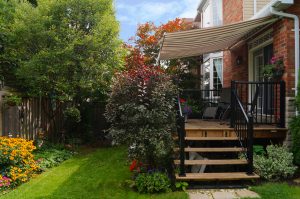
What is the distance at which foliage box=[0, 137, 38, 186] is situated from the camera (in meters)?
6.43

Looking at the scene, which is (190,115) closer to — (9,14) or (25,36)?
(25,36)

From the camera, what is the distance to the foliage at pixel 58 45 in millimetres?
9094

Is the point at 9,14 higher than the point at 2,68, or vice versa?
the point at 9,14

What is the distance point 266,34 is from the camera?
321 inches

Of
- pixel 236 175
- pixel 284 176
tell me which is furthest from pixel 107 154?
pixel 284 176

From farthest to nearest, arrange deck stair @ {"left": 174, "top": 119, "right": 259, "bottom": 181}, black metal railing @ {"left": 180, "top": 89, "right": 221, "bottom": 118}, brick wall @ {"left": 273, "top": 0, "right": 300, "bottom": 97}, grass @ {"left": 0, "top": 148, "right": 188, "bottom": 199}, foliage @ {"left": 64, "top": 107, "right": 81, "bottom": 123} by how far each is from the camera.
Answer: black metal railing @ {"left": 180, "top": 89, "right": 221, "bottom": 118} → foliage @ {"left": 64, "top": 107, "right": 81, "bottom": 123} → brick wall @ {"left": 273, "top": 0, "right": 300, "bottom": 97} → deck stair @ {"left": 174, "top": 119, "right": 259, "bottom": 181} → grass @ {"left": 0, "top": 148, "right": 188, "bottom": 199}

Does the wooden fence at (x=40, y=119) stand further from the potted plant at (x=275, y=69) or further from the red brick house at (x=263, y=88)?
the potted plant at (x=275, y=69)

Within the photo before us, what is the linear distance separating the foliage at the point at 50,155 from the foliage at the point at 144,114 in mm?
2741

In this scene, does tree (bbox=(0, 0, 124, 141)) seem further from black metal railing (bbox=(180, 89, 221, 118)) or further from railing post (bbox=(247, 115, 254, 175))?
railing post (bbox=(247, 115, 254, 175))

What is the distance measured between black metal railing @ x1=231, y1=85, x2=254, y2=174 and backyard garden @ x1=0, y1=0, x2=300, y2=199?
1.09 feet

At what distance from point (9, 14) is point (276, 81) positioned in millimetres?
8504

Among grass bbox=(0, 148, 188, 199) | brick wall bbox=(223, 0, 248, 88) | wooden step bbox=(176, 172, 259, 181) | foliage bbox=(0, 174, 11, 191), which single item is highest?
brick wall bbox=(223, 0, 248, 88)

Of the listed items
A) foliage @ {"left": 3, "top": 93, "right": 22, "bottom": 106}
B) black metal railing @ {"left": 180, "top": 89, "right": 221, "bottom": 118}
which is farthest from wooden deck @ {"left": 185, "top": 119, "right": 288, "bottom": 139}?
foliage @ {"left": 3, "top": 93, "right": 22, "bottom": 106}

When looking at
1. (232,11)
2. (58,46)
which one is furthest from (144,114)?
(232,11)
